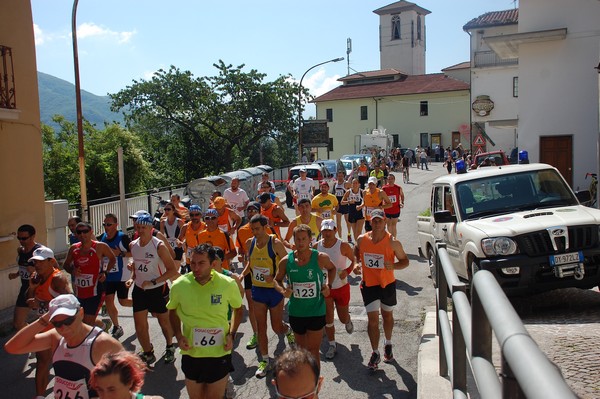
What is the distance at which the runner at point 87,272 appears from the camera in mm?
7719

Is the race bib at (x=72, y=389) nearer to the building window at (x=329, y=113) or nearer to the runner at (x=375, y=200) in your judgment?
the runner at (x=375, y=200)

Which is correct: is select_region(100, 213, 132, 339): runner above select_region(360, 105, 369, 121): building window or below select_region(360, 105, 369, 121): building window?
below

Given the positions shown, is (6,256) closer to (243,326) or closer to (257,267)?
(243,326)

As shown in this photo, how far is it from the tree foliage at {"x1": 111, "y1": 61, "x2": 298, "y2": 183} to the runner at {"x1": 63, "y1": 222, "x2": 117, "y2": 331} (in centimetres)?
3565

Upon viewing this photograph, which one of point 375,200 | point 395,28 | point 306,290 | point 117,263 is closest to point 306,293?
point 306,290

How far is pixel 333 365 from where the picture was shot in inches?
285

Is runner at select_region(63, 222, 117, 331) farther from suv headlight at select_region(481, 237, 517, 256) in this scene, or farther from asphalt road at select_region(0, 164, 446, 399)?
suv headlight at select_region(481, 237, 517, 256)

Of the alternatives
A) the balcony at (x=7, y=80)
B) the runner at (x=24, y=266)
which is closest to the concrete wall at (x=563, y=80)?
the balcony at (x=7, y=80)

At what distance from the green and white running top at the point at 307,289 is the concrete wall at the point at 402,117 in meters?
61.1

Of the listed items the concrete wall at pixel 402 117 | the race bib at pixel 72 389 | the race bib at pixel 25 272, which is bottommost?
the race bib at pixel 72 389

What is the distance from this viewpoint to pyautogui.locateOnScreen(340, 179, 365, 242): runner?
47.0 feet

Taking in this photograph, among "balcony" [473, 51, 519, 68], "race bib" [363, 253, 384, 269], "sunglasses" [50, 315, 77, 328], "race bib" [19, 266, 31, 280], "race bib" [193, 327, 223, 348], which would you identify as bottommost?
"race bib" [193, 327, 223, 348]

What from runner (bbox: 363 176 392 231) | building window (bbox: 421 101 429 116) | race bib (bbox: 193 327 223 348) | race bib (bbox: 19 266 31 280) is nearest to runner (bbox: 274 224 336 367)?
race bib (bbox: 193 327 223 348)

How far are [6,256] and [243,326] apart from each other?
5469mm
